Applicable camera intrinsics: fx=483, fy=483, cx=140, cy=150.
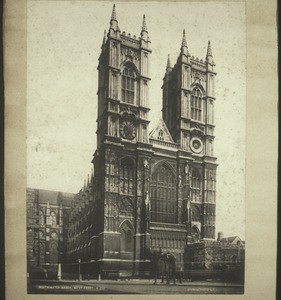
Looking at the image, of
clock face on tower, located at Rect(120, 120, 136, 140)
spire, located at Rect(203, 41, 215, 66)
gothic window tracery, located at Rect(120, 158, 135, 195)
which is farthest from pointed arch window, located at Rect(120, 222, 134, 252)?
spire, located at Rect(203, 41, 215, 66)

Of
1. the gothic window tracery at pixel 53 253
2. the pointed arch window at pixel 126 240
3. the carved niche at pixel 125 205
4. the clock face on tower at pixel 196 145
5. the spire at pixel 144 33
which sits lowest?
the gothic window tracery at pixel 53 253

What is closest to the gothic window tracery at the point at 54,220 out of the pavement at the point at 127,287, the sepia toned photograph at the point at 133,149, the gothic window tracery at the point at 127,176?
the sepia toned photograph at the point at 133,149

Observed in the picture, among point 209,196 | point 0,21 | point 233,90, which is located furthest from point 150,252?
point 0,21

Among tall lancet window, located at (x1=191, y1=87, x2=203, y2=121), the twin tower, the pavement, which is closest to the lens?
the pavement

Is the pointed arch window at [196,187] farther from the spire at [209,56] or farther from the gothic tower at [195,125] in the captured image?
the spire at [209,56]

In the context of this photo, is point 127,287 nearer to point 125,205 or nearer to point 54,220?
point 125,205

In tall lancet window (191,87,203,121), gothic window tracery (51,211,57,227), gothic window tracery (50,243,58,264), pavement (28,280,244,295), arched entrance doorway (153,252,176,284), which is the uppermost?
tall lancet window (191,87,203,121)

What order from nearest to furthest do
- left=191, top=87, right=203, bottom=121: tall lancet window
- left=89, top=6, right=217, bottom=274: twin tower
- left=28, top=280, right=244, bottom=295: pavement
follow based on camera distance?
left=28, top=280, right=244, bottom=295: pavement
left=89, top=6, right=217, bottom=274: twin tower
left=191, top=87, right=203, bottom=121: tall lancet window

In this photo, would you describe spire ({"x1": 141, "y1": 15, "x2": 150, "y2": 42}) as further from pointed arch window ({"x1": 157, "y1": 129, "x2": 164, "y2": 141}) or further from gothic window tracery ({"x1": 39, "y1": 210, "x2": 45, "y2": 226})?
gothic window tracery ({"x1": 39, "y1": 210, "x2": 45, "y2": 226})
